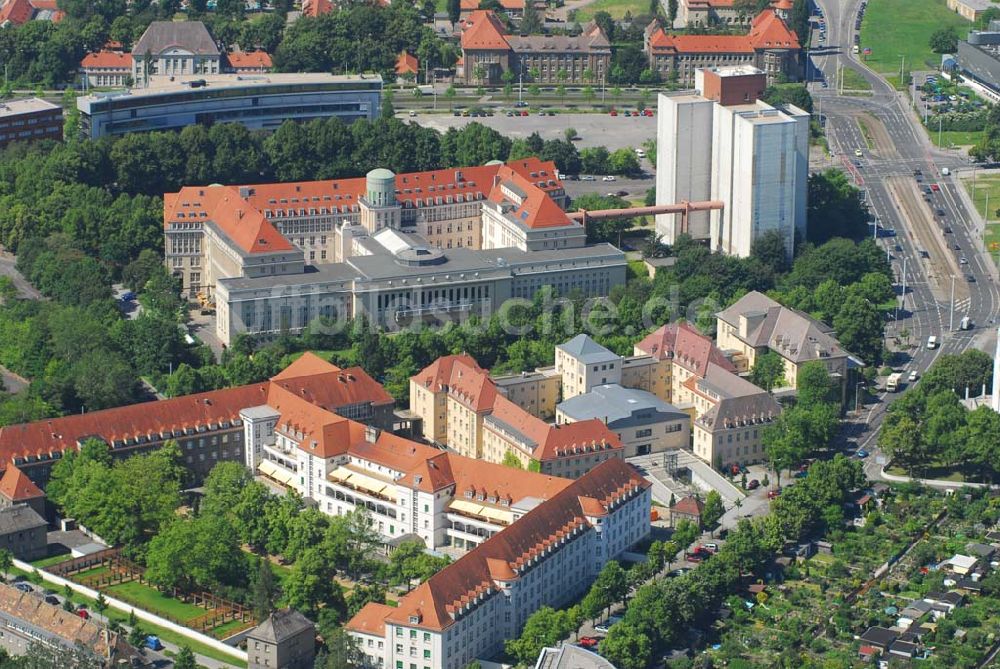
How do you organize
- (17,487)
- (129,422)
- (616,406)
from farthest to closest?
1. (616,406)
2. (129,422)
3. (17,487)

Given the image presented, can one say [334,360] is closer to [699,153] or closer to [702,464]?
[702,464]

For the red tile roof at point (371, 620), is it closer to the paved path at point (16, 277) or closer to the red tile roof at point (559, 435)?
the red tile roof at point (559, 435)

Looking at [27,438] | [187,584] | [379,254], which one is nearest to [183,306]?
[379,254]

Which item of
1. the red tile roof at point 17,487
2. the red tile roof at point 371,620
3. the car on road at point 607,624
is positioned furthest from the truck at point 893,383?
the red tile roof at point 17,487

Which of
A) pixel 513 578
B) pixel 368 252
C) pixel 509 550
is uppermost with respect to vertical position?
pixel 368 252

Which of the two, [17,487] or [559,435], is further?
[559,435]

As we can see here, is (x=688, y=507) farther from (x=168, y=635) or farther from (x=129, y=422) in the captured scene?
(x=129, y=422)

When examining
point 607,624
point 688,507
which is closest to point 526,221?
point 688,507
